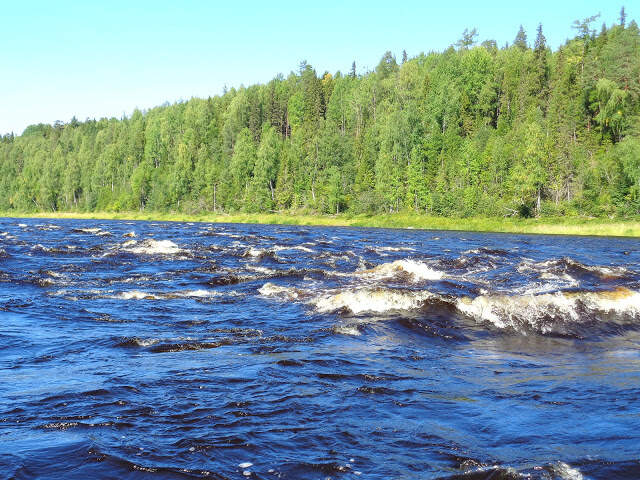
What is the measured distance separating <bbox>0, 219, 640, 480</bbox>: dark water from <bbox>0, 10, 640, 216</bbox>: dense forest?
63595mm

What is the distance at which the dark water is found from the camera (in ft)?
20.7

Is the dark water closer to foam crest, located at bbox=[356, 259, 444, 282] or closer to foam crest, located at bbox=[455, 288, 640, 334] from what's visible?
foam crest, located at bbox=[455, 288, 640, 334]

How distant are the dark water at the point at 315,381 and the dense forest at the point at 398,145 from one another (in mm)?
63595

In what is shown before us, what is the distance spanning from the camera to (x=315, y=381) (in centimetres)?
923

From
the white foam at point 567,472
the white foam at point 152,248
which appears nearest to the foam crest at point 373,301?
the white foam at point 567,472

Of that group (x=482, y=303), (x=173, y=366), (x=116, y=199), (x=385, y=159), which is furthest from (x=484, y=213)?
(x=116, y=199)

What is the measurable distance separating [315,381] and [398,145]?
93.0 metres

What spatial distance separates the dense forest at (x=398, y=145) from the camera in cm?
8144

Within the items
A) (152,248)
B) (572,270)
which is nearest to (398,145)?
(152,248)

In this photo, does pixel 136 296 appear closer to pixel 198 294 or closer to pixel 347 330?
pixel 198 294

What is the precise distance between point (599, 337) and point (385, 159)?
288 ft

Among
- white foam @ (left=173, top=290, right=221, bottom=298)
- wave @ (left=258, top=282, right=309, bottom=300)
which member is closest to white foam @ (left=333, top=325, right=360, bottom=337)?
wave @ (left=258, top=282, right=309, bottom=300)

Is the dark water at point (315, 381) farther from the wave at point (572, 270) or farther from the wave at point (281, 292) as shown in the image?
the wave at point (572, 270)

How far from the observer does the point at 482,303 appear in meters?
15.1
